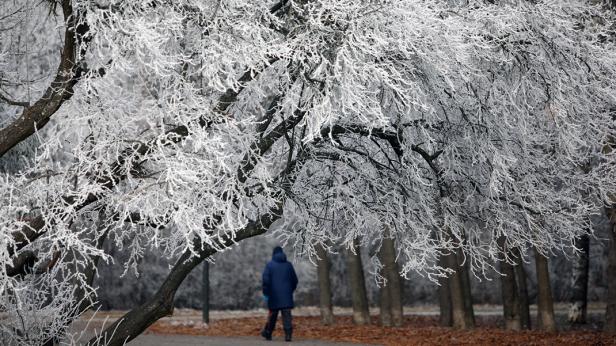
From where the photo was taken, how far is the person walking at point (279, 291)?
16.5 meters

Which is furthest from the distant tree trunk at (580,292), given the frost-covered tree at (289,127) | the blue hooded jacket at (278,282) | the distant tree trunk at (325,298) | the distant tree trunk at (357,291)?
the frost-covered tree at (289,127)

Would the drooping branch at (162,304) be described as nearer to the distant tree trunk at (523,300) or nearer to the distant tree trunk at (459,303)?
the distant tree trunk at (459,303)

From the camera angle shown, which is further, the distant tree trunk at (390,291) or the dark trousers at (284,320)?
the distant tree trunk at (390,291)

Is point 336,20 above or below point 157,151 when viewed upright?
above

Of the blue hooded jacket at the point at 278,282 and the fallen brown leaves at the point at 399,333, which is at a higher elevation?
the blue hooded jacket at the point at 278,282

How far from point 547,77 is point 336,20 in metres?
2.90

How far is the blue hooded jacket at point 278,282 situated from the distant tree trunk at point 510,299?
149 inches

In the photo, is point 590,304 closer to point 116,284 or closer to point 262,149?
point 116,284

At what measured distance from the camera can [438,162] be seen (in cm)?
1186

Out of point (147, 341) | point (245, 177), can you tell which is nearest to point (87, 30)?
point (245, 177)

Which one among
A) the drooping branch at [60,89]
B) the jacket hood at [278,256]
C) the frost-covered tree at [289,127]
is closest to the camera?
the frost-covered tree at [289,127]

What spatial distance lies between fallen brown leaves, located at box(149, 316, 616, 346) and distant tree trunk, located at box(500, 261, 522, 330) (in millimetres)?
281

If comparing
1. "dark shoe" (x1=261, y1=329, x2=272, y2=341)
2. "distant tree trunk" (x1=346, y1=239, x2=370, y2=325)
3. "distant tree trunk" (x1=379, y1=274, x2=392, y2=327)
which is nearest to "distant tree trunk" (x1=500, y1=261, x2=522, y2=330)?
"distant tree trunk" (x1=379, y1=274, x2=392, y2=327)

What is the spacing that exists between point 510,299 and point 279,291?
425 centimetres
